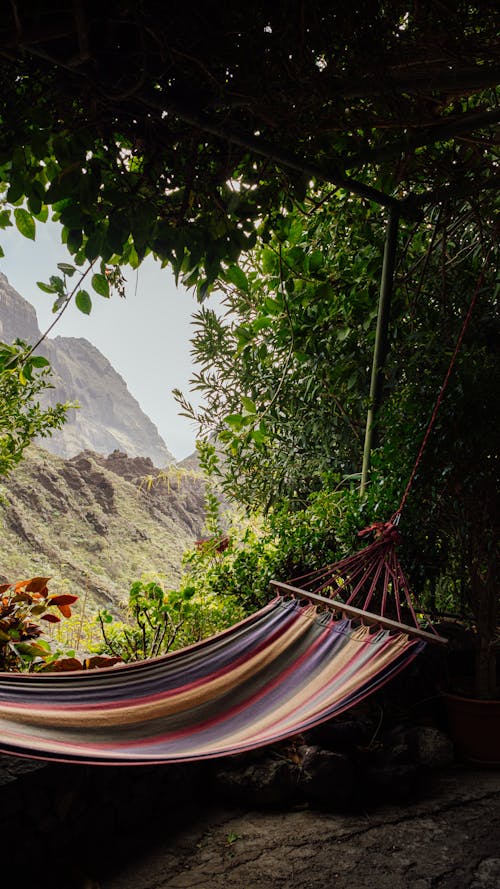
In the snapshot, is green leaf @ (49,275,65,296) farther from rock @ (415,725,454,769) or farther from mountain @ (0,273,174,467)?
mountain @ (0,273,174,467)

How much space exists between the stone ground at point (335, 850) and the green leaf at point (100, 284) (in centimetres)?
139

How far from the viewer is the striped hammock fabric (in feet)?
4.18

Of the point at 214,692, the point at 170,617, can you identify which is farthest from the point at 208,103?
the point at 170,617

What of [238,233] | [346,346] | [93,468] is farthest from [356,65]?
[93,468]

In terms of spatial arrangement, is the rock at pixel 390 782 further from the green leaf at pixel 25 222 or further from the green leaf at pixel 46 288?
the green leaf at pixel 25 222

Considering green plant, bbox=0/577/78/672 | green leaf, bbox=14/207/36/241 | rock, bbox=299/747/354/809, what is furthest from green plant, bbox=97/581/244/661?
green leaf, bbox=14/207/36/241

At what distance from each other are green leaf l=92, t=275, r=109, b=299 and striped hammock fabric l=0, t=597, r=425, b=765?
0.94 meters

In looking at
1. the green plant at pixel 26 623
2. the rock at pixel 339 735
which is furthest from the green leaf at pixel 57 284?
the rock at pixel 339 735

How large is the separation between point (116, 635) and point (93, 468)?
11.8ft

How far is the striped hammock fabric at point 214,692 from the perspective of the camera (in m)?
1.27

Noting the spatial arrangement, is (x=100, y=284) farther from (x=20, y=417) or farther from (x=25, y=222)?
(x=20, y=417)

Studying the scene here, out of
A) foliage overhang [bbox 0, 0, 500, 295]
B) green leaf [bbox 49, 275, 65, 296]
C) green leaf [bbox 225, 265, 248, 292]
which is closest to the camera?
foliage overhang [bbox 0, 0, 500, 295]

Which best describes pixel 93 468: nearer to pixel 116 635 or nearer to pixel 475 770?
pixel 116 635

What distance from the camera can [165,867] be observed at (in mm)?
1467
